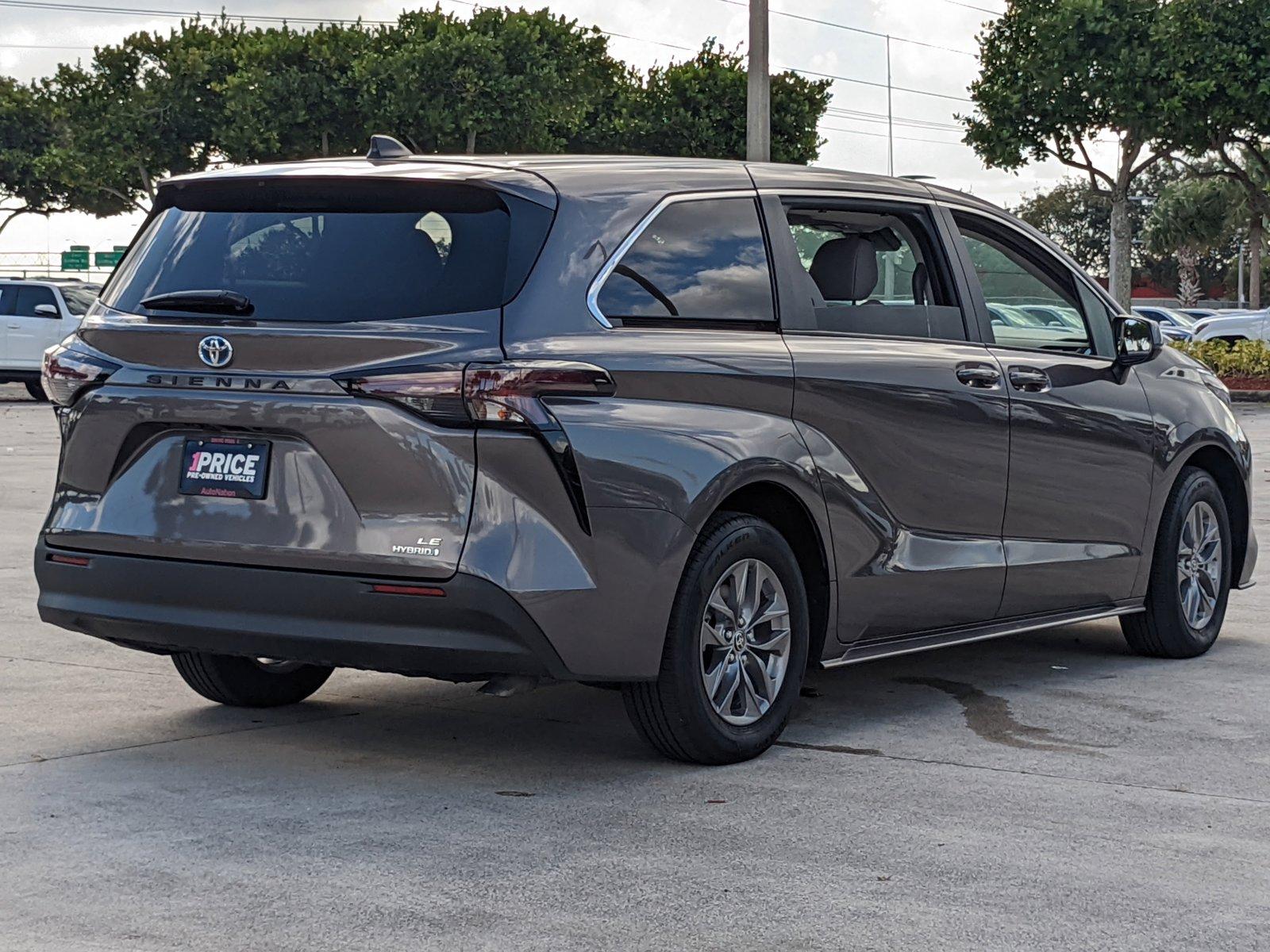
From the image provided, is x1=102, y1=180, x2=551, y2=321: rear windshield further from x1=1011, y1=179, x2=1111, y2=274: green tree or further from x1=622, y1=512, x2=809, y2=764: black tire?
x1=1011, y1=179, x2=1111, y2=274: green tree

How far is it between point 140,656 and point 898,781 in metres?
3.36

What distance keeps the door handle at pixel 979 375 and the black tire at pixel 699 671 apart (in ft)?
3.55

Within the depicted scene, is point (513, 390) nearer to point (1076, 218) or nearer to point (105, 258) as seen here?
point (105, 258)

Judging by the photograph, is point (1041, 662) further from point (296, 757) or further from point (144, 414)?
point (144, 414)

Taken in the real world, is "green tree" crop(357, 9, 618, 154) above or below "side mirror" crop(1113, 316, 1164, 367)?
above

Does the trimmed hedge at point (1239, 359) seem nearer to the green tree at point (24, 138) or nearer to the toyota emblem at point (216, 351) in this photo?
the toyota emblem at point (216, 351)

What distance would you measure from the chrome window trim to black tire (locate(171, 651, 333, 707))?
5.75ft

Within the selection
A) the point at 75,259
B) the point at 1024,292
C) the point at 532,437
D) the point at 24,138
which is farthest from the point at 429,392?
the point at 75,259

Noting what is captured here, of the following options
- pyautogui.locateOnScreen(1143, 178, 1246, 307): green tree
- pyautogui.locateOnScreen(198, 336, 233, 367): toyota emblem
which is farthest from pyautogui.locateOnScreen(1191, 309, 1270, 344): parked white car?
pyautogui.locateOnScreen(1143, 178, 1246, 307): green tree

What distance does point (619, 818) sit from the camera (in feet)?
17.0

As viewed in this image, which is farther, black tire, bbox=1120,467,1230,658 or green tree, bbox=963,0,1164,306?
green tree, bbox=963,0,1164,306

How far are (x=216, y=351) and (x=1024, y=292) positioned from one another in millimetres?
3317

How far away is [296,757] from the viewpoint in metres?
5.89

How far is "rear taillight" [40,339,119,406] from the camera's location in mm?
5637
